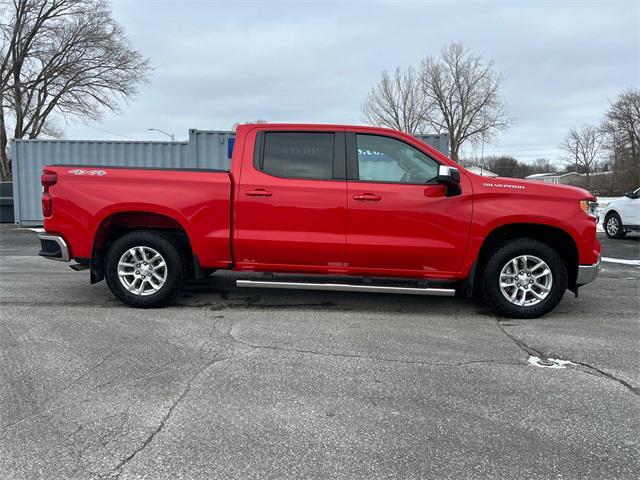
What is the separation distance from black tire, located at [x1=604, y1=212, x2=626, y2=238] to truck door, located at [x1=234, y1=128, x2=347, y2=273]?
38.6 ft

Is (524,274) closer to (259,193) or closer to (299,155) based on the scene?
(299,155)

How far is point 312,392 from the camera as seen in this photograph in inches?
127

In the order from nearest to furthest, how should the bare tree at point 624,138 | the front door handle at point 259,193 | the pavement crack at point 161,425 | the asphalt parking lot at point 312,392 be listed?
the pavement crack at point 161,425 → the asphalt parking lot at point 312,392 → the front door handle at point 259,193 → the bare tree at point 624,138

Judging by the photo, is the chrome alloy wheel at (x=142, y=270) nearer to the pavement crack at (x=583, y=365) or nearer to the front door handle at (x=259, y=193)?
the front door handle at (x=259, y=193)

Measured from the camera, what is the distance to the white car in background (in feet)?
42.1

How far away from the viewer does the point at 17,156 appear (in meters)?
15.4

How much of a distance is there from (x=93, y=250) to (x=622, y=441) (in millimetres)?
4965

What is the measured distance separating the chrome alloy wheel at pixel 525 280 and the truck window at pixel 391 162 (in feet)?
4.13

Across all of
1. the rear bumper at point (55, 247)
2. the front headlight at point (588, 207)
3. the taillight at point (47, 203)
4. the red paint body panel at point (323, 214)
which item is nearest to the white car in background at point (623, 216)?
the front headlight at point (588, 207)

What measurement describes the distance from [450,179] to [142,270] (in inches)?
133

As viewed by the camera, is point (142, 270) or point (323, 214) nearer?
point (323, 214)

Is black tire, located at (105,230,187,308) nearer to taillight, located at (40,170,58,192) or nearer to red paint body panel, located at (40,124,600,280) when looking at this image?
red paint body panel, located at (40,124,600,280)

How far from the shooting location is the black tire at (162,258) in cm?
510

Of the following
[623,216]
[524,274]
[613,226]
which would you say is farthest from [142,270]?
[613,226]
